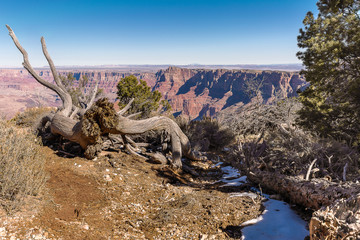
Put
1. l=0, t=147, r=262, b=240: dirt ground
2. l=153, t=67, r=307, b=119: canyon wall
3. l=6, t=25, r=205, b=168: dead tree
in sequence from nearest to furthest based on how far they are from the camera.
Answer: l=0, t=147, r=262, b=240: dirt ground
l=6, t=25, r=205, b=168: dead tree
l=153, t=67, r=307, b=119: canyon wall

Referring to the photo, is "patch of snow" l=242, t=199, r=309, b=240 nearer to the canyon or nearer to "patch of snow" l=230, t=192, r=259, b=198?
"patch of snow" l=230, t=192, r=259, b=198

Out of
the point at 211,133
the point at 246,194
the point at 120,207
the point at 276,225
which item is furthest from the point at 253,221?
the point at 211,133

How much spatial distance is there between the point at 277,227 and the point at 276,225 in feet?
0.22

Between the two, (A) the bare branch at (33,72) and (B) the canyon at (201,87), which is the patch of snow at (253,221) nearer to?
(A) the bare branch at (33,72)

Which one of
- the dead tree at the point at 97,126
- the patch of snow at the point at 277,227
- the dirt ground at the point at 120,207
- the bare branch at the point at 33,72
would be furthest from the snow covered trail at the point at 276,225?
the bare branch at the point at 33,72

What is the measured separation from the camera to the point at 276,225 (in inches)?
142

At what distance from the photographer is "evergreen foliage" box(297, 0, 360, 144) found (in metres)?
7.41

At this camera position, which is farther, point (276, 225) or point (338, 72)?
point (338, 72)

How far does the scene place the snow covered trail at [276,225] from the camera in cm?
329

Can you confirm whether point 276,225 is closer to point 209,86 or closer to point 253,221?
point 253,221

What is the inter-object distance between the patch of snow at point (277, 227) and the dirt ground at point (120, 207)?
196mm

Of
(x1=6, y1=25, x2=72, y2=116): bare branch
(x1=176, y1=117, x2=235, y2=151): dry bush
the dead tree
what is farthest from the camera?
(x1=176, y1=117, x2=235, y2=151): dry bush

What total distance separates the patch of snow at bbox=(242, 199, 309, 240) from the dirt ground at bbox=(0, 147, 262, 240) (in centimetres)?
20

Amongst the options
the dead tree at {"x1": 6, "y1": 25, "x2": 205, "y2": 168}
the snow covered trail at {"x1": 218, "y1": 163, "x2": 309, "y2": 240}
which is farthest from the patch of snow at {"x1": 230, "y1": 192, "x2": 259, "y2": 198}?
the dead tree at {"x1": 6, "y1": 25, "x2": 205, "y2": 168}
